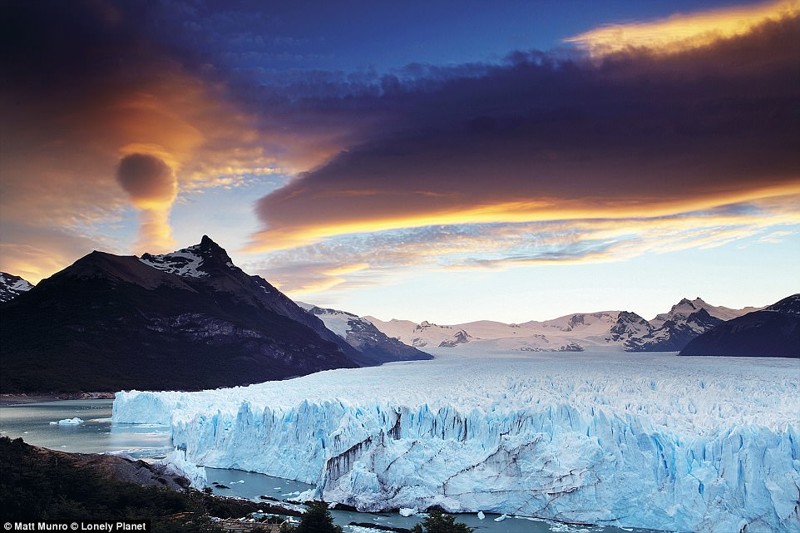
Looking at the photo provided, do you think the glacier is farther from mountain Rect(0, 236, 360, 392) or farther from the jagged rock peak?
the jagged rock peak

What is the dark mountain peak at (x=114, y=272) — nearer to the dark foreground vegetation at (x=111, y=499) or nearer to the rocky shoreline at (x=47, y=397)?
the rocky shoreline at (x=47, y=397)

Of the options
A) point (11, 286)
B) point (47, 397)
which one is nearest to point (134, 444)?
point (47, 397)

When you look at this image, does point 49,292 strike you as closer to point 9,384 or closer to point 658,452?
point 9,384

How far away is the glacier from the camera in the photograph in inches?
923

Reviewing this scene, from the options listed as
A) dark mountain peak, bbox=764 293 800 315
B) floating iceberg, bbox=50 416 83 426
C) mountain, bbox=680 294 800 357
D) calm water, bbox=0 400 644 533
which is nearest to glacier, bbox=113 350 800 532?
calm water, bbox=0 400 644 533

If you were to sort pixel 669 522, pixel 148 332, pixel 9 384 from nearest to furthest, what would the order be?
1. pixel 669 522
2. pixel 9 384
3. pixel 148 332

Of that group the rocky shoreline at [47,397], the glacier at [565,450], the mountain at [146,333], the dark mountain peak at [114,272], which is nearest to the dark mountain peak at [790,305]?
the mountain at [146,333]

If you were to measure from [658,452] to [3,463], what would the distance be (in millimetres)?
24923

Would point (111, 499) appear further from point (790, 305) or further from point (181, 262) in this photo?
point (181, 262)

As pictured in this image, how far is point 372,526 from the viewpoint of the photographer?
2423cm

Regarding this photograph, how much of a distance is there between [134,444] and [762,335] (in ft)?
458

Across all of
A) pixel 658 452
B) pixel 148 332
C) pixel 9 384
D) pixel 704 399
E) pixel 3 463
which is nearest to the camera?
pixel 3 463

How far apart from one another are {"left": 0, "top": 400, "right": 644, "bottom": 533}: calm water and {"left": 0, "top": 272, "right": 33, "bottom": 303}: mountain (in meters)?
94.2

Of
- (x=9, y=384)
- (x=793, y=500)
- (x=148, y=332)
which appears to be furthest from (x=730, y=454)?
(x=148, y=332)
